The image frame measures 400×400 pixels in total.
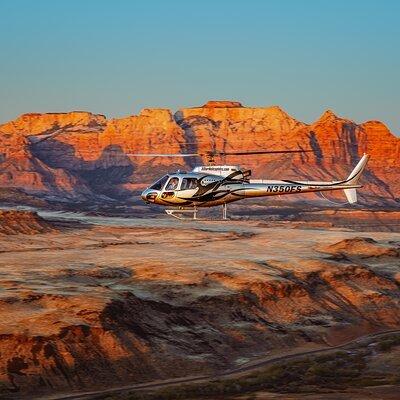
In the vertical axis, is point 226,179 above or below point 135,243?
above

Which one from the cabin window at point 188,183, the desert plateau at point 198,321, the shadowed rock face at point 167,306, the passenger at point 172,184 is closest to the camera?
the desert plateau at point 198,321

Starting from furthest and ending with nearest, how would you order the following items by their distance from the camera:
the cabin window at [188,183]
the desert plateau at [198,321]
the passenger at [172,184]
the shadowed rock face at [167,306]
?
1. the cabin window at [188,183]
2. the passenger at [172,184]
3. the shadowed rock face at [167,306]
4. the desert plateau at [198,321]

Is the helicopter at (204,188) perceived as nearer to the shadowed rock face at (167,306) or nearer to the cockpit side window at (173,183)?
the cockpit side window at (173,183)

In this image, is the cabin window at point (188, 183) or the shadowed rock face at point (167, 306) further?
the cabin window at point (188, 183)

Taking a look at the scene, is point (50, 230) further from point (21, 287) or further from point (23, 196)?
point (23, 196)

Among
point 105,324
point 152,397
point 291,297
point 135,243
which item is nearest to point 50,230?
point 135,243

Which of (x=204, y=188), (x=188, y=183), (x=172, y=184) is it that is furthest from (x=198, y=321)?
(x=204, y=188)

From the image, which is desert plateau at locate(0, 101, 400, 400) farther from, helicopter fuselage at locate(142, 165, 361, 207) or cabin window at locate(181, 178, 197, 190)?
cabin window at locate(181, 178, 197, 190)

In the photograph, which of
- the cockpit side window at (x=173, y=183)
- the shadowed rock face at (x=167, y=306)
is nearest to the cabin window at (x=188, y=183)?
the cockpit side window at (x=173, y=183)
